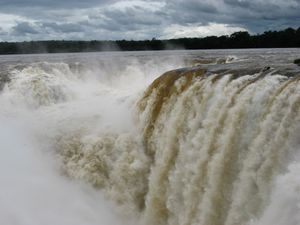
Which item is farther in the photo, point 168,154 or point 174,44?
point 174,44

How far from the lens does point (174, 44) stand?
62.9m

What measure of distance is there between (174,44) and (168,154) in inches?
2043

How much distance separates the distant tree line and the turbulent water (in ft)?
114

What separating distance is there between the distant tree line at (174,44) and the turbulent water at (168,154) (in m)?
34.6

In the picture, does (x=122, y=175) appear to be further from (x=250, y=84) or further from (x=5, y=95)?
(x=5, y=95)

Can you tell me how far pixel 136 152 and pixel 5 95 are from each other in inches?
355

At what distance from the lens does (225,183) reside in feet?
31.9

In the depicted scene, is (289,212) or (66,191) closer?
(289,212)

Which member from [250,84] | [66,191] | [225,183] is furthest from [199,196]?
[66,191]

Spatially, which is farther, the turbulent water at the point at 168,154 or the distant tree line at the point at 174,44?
the distant tree line at the point at 174,44

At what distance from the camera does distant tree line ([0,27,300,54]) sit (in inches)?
1957

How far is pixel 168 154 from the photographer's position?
38.8 feet

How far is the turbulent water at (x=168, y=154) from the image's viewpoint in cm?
888

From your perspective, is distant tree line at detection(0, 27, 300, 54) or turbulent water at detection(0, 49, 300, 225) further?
distant tree line at detection(0, 27, 300, 54)
